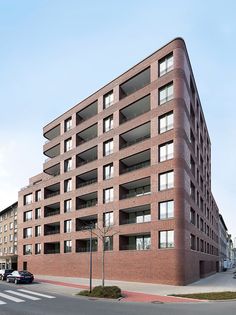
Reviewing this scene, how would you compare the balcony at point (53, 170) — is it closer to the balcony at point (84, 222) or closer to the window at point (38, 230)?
the window at point (38, 230)

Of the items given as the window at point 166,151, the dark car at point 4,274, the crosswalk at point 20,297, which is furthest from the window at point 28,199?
the crosswalk at point 20,297

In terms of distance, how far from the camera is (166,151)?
131 feet

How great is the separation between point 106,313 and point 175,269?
19574 millimetres

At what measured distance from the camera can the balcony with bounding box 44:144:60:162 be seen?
6262cm

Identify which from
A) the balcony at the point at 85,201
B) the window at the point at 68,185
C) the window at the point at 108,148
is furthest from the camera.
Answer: the window at the point at 68,185

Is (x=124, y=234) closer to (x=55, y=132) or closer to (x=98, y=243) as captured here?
(x=98, y=243)

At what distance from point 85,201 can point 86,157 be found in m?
6.27

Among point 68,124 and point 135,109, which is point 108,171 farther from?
point 68,124

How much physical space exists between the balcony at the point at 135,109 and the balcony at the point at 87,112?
6433mm

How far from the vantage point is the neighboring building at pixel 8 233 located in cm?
8825

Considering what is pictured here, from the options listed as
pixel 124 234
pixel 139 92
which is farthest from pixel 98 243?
pixel 139 92

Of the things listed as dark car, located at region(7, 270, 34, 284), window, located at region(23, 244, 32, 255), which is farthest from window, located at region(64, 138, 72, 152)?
dark car, located at region(7, 270, 34, 284)

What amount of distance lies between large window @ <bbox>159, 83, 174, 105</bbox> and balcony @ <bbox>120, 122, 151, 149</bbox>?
3107 millimetres

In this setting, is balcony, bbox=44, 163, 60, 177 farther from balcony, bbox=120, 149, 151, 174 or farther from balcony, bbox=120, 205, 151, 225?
balcony, bbox=120, 205, 151, 225
